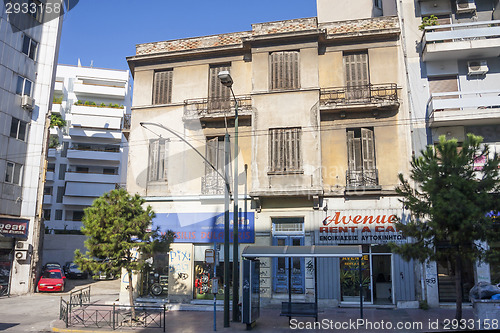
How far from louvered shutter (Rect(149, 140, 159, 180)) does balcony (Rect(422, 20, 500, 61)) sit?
13649 mm

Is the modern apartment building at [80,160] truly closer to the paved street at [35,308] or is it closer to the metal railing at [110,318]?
the paved street at [35,308]

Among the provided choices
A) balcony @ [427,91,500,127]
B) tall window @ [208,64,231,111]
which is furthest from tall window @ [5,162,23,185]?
balcony @ [427,91,500,127]

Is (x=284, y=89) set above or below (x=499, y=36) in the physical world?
below

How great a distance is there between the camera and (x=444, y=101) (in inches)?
682

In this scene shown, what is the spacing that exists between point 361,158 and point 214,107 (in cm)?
754

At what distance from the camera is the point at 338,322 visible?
14.2 metres

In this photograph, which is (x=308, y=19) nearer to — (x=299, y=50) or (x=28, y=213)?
(x=299, y=50)

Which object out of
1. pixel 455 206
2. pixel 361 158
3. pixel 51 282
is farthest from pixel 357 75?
pixel 51 282

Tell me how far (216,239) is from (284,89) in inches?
305

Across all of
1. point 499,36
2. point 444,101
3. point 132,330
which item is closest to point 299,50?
point 444,101

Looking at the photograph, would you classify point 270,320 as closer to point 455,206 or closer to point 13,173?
point 455,206

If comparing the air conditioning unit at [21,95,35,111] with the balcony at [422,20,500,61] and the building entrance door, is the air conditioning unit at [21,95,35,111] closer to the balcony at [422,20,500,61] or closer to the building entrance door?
the building entrance door

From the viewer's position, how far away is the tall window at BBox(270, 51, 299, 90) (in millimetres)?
19141

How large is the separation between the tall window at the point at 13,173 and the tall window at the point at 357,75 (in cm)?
1959
